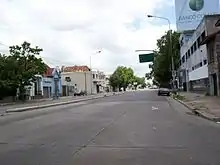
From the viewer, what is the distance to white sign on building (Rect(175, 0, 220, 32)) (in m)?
73.1

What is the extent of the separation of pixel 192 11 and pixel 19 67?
3336 centimetres

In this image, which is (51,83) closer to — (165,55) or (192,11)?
(165,55)

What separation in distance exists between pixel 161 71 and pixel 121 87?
268ft

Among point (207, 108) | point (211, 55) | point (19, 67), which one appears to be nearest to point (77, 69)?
point (19, 67)

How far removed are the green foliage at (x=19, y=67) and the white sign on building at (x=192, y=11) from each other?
94.1 ft

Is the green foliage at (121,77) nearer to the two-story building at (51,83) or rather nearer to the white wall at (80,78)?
the white wall at (80,78)

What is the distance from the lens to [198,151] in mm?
10133

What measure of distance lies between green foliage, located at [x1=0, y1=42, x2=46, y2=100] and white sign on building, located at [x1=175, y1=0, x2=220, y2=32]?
28684mm

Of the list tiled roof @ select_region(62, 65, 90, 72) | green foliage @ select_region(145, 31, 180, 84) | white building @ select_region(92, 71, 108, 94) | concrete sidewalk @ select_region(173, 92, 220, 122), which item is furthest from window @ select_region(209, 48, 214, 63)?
tiled roof @ select_region(62, 65, 90, 72)

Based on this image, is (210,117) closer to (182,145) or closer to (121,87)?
(182,145)

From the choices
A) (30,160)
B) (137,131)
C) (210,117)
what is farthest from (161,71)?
(30,160)

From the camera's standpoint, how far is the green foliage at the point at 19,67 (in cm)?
6097

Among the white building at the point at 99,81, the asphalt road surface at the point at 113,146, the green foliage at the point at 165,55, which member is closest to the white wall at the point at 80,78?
the white building at the point at 99,81

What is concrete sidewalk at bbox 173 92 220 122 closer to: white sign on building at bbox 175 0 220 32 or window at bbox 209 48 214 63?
window at bbox 209 48 214 63
